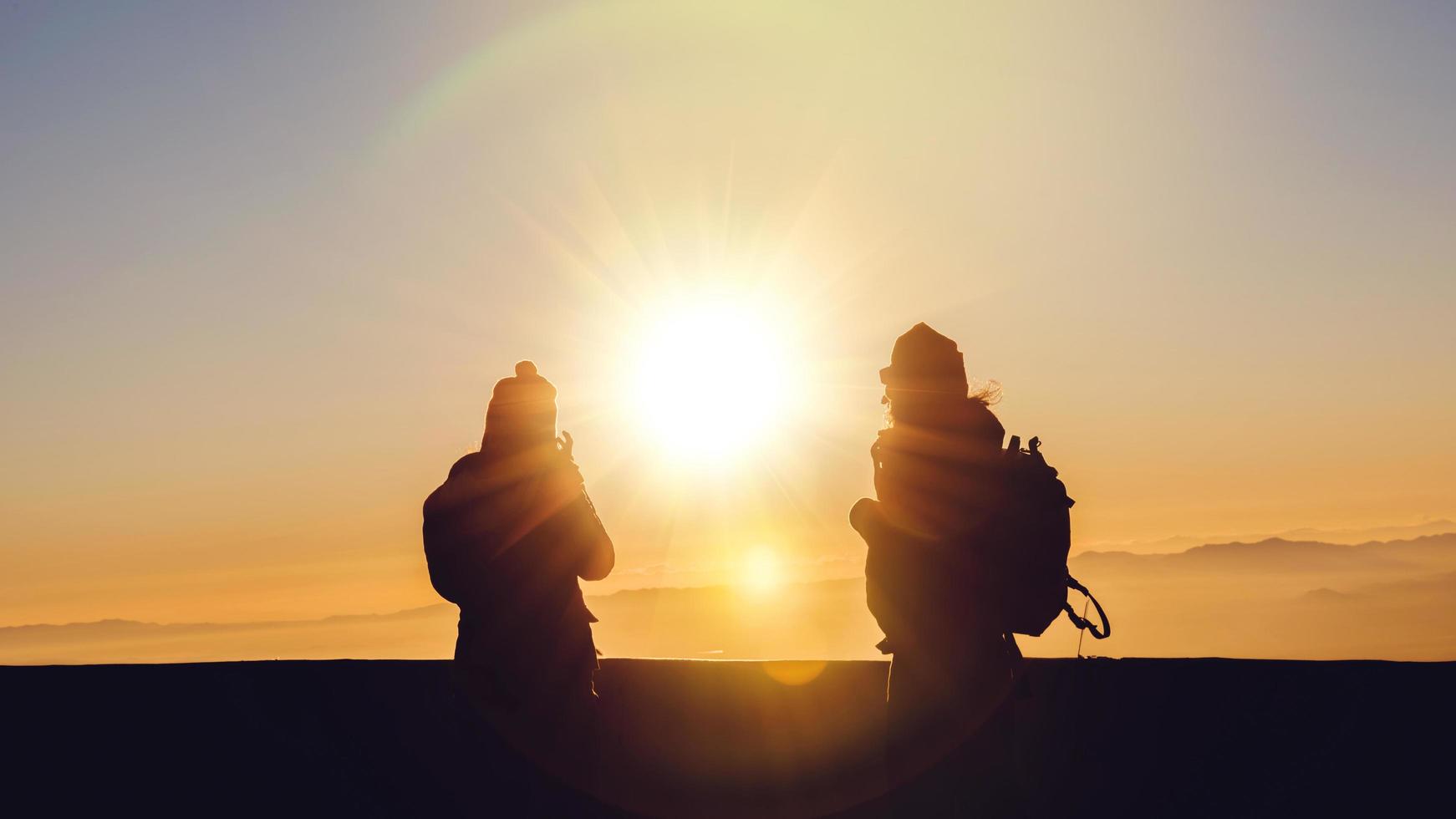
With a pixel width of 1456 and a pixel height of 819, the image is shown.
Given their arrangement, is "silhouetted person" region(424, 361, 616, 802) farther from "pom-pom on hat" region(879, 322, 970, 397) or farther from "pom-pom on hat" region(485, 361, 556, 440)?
"pom-pom on hat" region(879, 322, 970, 397)

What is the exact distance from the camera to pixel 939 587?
4.83 meters

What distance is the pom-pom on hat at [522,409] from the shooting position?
234 inches

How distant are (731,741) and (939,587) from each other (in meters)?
3.19

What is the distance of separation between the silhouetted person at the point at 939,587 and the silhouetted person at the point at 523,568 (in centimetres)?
167

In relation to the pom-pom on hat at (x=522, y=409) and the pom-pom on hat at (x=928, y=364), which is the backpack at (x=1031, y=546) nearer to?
the pom-pom on hat at (x=928, y=364)

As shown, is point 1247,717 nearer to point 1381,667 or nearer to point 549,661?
point 1381,667

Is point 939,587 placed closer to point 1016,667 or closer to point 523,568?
point 1016,667

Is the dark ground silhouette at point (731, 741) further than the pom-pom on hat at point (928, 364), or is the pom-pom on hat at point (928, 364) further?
the dark ground silhouette at point (731, 741)

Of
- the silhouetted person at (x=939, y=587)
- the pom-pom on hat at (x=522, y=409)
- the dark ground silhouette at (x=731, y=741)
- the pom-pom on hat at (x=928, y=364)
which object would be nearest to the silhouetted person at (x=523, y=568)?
the pom-pom on hat at (x=522, y=409)

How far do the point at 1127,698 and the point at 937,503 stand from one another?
2.86 metres

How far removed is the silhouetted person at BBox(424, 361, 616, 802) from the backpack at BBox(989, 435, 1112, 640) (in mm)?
2057

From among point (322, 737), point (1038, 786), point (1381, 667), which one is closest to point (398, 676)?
point (322, 737)

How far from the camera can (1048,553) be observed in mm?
4797

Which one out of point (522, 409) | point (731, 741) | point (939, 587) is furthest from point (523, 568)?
point (731, 741)
